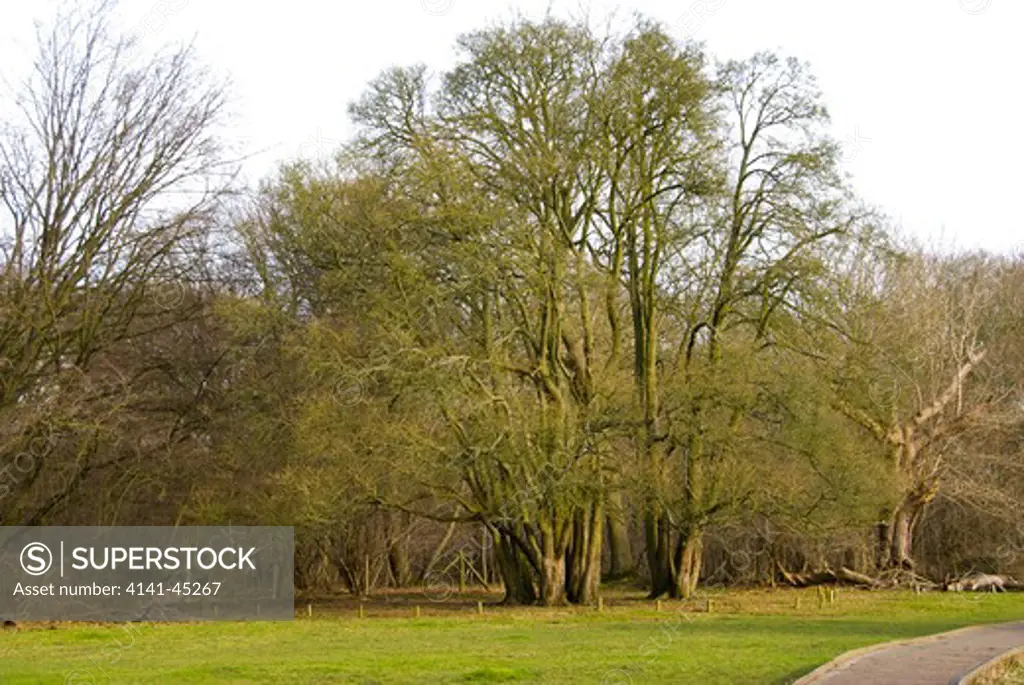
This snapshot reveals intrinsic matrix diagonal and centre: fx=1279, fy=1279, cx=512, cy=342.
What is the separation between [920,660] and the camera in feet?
59.2

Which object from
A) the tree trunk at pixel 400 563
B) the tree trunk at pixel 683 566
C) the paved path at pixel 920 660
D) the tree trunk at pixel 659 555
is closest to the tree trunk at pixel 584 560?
the tree trunk at pixel 659 555

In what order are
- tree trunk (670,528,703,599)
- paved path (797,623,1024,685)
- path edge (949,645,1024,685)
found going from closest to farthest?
path edge (949,645,1024,685), paved path (797,623,1024,685), tree trunk (670,528,703,599)

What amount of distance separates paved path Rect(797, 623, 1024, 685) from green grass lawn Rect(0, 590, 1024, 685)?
534 millimetres

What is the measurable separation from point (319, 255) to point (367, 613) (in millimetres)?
9503

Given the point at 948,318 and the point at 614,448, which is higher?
the point at 948,318

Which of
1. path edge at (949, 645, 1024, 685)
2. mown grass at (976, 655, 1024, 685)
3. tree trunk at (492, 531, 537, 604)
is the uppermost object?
tree trunk at (492, 531, 537, 604)

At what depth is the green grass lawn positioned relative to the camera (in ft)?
54.8

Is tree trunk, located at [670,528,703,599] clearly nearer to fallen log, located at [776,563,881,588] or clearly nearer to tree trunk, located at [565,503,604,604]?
tree trunk, located at [565,503,604,604]

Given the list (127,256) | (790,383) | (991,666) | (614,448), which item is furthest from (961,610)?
(127,256)

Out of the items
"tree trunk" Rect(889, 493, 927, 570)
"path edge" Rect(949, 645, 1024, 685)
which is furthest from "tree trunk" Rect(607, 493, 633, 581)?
"path edge" Rect(949, 645, 1024, 685)

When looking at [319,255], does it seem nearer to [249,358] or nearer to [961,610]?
[249,358]

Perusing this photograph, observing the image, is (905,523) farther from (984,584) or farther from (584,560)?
(584,560)

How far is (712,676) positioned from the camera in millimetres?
16469

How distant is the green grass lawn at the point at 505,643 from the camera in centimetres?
1670
